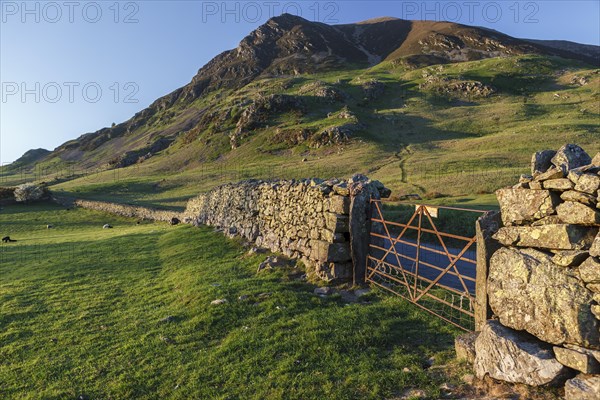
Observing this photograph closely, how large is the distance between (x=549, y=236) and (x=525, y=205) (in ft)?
2.33

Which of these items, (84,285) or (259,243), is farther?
(259,243)

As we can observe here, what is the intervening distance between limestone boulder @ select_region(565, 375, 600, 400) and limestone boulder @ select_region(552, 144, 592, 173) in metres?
3.28

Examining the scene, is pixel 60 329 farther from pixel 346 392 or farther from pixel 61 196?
pixel 61 196

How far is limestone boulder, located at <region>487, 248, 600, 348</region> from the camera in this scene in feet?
19.0

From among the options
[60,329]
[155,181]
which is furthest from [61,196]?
[60,329]

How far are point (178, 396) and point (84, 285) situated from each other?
37.0ft

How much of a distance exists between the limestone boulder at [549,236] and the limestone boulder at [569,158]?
1.05 meters

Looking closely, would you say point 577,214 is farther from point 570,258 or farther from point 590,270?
point 590,270

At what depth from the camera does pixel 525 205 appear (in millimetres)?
6891

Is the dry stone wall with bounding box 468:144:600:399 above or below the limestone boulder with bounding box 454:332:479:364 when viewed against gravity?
above

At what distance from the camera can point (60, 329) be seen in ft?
39.0

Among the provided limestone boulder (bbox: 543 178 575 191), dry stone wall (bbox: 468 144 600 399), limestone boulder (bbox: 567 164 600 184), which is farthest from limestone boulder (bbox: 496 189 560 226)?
limestone boulder (bbox: 567 164 600 184)

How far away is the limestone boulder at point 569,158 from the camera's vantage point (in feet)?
21.4

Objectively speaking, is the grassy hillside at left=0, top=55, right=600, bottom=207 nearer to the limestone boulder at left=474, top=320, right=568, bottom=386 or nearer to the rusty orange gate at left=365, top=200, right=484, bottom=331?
the rusty orange gate at left=365, top=200, right=484, bottom=331
